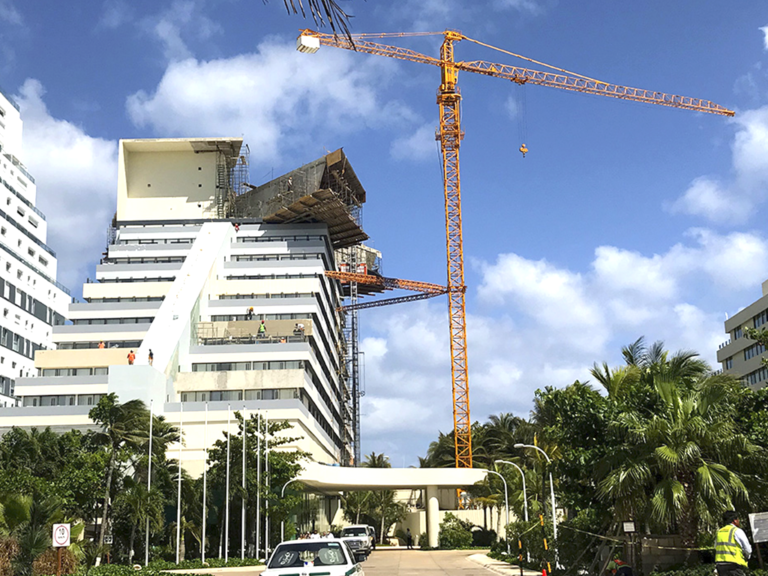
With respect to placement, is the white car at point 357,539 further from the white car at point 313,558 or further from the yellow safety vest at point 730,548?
the yellow safety vest at point 730,548

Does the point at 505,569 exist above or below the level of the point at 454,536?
above

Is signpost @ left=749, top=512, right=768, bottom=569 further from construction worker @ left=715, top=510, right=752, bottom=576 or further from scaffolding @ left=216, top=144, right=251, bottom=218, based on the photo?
scaffolding @ left=216, top=144, right=251, bottom=218

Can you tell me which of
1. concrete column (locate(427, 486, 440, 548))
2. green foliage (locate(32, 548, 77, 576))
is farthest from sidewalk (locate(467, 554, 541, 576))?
concrete column (locate(427, 486, 440, 548))

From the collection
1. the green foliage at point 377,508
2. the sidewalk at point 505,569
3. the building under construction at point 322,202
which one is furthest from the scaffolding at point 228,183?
the sidewalk at point 505,569

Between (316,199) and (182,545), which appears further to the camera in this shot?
(316,199)

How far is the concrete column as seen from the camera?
73938mm

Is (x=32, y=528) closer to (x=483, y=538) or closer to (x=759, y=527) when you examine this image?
(x=759, y=527)

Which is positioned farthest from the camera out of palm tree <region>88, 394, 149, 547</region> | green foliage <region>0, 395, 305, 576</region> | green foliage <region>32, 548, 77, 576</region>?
palm tree <region>88, 394, 149, 547</region>

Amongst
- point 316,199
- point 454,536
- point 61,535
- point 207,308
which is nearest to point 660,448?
point 61,535

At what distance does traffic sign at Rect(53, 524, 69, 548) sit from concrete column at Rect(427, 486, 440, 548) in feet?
177

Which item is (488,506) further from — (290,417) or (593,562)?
(593,562)

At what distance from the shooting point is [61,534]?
22.7 metres

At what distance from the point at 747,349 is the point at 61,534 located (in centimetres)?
7145

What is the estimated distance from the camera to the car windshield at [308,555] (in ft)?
58.2
